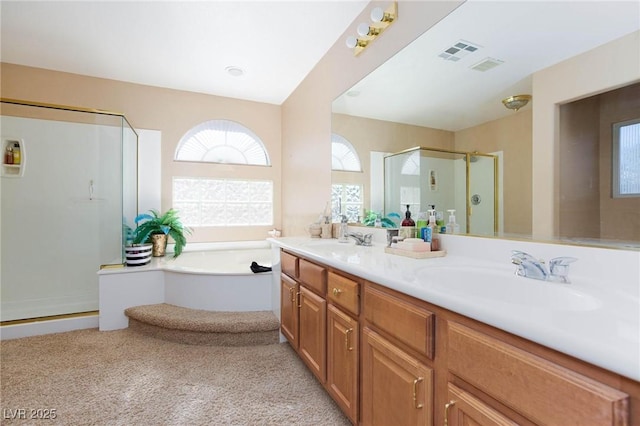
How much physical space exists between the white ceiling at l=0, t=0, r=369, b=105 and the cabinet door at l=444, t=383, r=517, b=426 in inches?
93.4

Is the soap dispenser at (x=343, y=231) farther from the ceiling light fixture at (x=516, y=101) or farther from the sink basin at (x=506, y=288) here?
the ceiling light fixture at (x=516, y=101)

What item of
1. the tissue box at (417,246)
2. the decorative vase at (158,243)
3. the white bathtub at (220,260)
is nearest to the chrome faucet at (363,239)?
the tissue box at (417,246)

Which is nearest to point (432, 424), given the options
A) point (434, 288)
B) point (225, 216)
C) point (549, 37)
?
point (434, 288)

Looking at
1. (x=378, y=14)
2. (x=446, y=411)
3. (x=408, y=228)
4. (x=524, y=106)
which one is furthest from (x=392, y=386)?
(x=378, y=14)

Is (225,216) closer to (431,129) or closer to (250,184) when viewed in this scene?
(250,184)

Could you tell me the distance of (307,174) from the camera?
3176 millimetres

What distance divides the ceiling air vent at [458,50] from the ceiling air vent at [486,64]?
0.23ft

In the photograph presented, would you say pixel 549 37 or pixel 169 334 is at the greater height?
pixel 549 37

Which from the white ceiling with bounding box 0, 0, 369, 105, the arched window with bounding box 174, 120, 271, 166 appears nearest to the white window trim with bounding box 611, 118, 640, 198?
the white ceiling with bounding box 0, 0, 369, 105

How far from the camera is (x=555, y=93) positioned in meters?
1.09

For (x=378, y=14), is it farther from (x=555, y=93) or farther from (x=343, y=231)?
(x=343, y=231)

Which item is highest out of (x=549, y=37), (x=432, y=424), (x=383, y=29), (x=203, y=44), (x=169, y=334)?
(x=203, y=44)

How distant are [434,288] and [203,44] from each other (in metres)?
2.87

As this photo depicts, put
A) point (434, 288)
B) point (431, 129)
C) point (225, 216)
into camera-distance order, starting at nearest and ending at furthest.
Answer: point (434, 288) < point (431, 129) < point (225, 216)
